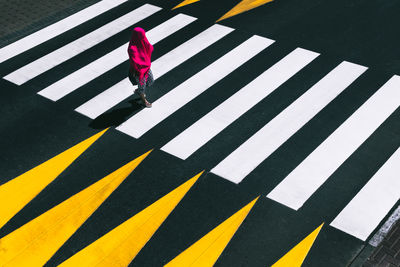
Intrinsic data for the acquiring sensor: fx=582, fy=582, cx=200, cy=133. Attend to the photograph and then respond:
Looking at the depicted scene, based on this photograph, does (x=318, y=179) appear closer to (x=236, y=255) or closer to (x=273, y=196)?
(x=273, y=196)

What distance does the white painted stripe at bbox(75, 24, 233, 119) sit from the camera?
35.5 feet

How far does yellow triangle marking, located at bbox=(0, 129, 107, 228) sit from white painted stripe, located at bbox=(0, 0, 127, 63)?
4.07 m

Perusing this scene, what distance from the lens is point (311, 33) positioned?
12.8m

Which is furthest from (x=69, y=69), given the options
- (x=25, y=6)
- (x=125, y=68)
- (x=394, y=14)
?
(x=394, y=14)

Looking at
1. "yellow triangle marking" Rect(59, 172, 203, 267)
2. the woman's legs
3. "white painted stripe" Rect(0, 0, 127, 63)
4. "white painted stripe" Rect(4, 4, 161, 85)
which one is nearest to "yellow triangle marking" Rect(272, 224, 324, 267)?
"yellow triangle marking" Rect(59, 172, 203, 267)

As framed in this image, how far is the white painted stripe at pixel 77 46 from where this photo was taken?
12.0 meters

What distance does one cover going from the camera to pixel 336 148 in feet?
30.9

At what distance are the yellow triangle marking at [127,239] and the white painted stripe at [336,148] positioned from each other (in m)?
1.61

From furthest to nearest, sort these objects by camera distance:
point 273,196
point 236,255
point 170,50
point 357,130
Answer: point 170,50
point 357,130
point 273,196
point 236,255

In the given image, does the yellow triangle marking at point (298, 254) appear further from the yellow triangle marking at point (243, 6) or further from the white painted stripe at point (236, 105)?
the yellow triangle marking at point (243, 6)

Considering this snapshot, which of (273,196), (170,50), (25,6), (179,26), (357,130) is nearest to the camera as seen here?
(273,196)

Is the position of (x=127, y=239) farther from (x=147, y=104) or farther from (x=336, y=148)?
(x=336, y=148)

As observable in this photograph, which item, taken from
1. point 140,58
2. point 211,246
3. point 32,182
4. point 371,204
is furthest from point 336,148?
point 32,182

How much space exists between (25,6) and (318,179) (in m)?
9.39
